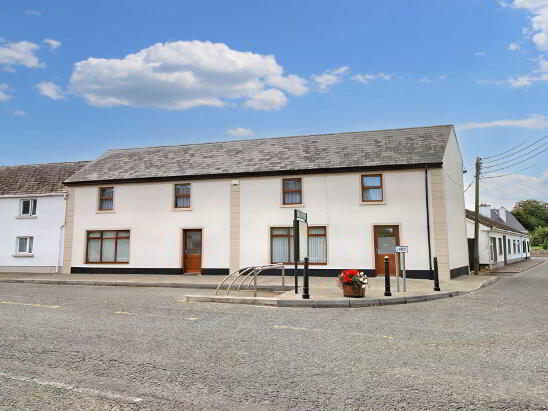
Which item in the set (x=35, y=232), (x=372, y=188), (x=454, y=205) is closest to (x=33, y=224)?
(x=35, y=232)

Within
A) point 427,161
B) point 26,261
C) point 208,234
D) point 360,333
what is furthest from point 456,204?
point 26,261

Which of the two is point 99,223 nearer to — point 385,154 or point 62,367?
point 385,154

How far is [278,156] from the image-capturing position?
74.7 ft

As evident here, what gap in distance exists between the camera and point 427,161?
1950cm

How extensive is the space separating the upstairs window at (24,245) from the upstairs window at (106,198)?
507 centimetres

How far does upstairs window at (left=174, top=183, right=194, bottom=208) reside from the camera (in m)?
22.8

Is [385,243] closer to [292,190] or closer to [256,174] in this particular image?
[292,190]

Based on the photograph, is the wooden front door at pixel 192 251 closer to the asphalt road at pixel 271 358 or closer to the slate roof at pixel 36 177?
the slate roof at pixel 36 177

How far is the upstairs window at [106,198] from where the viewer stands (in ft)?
78.3

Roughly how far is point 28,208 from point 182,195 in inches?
398

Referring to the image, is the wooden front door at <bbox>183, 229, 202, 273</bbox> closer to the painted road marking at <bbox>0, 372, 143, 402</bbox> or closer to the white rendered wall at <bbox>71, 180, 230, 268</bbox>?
the white rendered wall at <bbox>71, 180, 230, 268</bbox>

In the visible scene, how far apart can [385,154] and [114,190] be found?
1434 cm

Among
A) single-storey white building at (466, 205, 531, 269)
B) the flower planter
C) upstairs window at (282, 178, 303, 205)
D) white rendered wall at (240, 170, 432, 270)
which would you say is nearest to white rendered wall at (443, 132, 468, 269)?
white rendered wall at (240, 170, 432, 270)

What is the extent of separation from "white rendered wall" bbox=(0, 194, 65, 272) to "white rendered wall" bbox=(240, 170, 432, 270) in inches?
434
